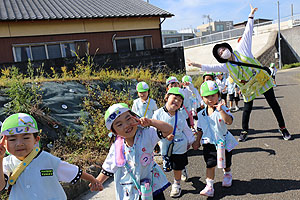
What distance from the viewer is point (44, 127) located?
180 inches

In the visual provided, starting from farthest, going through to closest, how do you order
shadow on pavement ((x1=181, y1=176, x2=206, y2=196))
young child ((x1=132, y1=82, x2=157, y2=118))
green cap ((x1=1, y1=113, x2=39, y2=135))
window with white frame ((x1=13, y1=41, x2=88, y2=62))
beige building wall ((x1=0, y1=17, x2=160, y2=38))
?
window with white frame ((x1=13, y1=41, x2=88, y2=62)) → beige building wall ((x1=0, y1=17, x2=160, y2=38)) → young child ((x1=132, y1=82, x2=157, y2=118)) → shadow on pavement ((x1=181, y1=176, x2=206, y2=196)) → green cap ((x1=1, y1=113, x2=39, y2=135))

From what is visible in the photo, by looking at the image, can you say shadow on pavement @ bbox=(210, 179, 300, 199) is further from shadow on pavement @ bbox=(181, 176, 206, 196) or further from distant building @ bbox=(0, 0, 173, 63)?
distant building @ bbox=(0, 0, 173, 63)

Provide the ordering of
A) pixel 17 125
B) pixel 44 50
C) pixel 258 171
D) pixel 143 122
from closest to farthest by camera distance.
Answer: pixel 17 125
pixel 143 122
pixel 258 171
pixel 44 50

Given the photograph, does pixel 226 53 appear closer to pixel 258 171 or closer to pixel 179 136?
pixel 179 136

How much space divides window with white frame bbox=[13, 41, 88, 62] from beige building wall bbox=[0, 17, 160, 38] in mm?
509

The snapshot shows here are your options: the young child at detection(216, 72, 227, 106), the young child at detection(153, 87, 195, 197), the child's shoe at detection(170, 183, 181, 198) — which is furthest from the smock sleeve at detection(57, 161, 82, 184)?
the young child at detection(216, 72, 227, 106)

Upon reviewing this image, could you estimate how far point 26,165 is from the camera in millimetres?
2035

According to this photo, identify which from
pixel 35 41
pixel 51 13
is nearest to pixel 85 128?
pixel 35 41

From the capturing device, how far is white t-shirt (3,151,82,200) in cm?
204

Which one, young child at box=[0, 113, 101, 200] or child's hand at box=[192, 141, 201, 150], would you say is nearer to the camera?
young child at box=[0, 113, 101, 200]

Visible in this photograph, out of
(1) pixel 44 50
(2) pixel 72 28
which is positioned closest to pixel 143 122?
(1) pixel 44 50

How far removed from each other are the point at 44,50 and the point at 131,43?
4597mm

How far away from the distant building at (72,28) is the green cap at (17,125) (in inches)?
374

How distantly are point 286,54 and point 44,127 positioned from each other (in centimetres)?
2673
